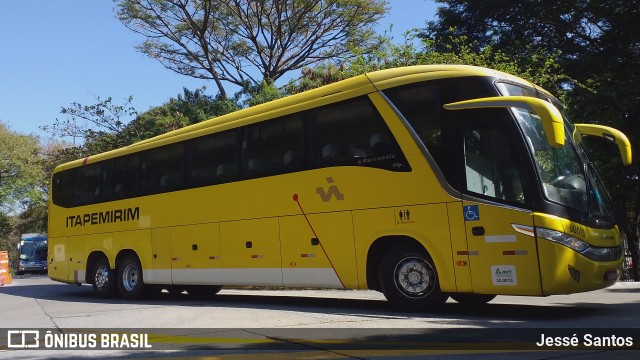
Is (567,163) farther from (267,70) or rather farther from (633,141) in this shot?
(267,70)

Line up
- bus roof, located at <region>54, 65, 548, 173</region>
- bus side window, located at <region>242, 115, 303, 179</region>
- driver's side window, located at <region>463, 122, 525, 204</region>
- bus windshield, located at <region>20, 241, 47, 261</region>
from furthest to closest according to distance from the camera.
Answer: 1. bus windshield, located at <region>20, 241, 47, 261</region>
2. bus side window, located at <region>242, 115, 303, 179</region>
3. bus roof, located at <region>54, 65, 548, 173</region>
4. driver's side window, located at <region>463, 122, 525, 204</region>

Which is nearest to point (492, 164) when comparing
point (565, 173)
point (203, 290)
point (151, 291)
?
point (565, 173)

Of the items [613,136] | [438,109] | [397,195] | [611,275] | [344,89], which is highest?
[344,89]

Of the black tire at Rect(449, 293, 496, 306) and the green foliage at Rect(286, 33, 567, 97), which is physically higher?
the green foliage at Rect(286, 33, 567, 97)

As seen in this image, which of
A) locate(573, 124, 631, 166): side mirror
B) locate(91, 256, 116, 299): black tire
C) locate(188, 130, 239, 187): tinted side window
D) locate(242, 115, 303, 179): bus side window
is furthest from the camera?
locate(91, 256, 116, 299): black tire

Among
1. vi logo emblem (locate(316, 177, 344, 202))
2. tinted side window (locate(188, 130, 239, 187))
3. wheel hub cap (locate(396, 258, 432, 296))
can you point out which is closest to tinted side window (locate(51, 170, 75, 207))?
tinted side window (locate(188, 130, 239, 187))

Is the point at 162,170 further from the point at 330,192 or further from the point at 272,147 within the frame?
the point at 330,192

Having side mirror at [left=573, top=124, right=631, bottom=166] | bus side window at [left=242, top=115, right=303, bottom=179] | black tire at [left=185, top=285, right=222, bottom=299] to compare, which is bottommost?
black tire at [left=185, top=285, right=222, bottom=299]

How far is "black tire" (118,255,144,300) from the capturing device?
1340 cm

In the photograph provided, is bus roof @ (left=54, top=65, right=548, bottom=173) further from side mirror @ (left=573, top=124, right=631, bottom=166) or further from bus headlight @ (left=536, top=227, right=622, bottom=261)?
bus headlight @ (left=536, top=227, right=622, bottom=261)

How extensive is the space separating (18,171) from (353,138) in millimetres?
42893

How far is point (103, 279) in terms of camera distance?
1438 cm

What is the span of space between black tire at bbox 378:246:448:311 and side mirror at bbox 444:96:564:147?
233 cm

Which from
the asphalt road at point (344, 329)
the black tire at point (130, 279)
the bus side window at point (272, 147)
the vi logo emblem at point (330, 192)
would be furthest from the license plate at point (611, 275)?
the black tire at point (130, 279)
